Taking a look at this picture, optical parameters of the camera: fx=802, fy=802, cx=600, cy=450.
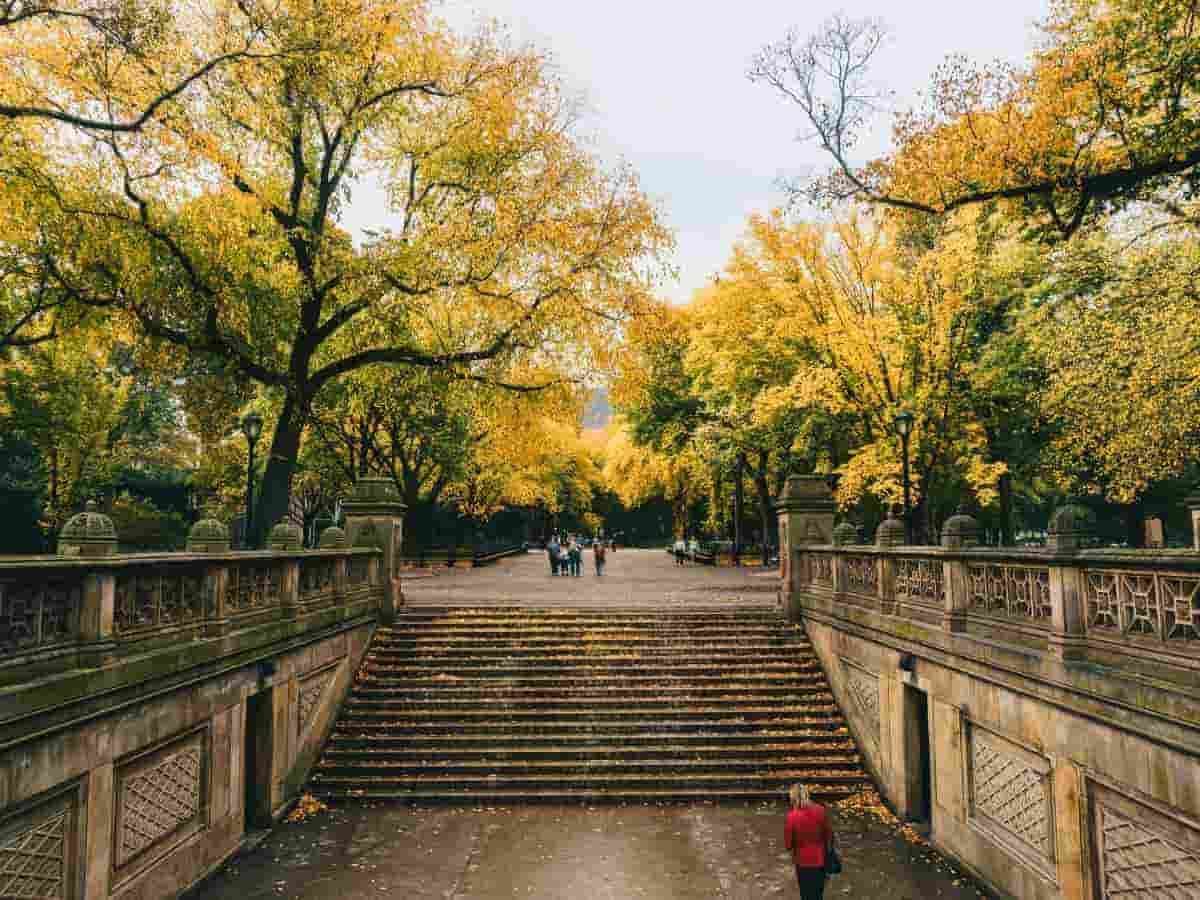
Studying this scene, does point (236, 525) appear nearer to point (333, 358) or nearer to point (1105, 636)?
point (333, 358)

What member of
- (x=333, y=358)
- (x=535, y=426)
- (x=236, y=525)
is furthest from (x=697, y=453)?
(x=236, y=525)

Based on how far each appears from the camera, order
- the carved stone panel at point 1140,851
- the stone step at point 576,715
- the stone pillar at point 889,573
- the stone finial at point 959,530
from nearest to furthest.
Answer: the carved stone panel at point 1140,851 < the stone finial at point 959,530 < the stone pillar at point 889,573 < the stone step at point 576,715

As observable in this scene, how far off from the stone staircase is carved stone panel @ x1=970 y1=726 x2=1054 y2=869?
11.3ft

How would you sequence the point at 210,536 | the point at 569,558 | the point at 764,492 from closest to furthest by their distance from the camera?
the point at 210,536 → the point at 569,558 → the point at 764,492

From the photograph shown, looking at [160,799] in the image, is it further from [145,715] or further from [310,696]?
[310,696]

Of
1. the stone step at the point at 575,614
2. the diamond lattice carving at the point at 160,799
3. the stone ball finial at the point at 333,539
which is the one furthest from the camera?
the stone step at the point at 575,614

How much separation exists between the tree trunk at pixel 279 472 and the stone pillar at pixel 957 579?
13.1 m

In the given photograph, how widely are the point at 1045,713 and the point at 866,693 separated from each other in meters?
5.41

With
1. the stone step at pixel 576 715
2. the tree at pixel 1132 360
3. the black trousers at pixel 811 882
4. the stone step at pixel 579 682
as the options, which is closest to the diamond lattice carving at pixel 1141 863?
the black trousers at pixel 811 882

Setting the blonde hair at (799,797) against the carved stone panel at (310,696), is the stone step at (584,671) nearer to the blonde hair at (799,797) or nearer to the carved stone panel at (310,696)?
the carved stone panel at (310,696)

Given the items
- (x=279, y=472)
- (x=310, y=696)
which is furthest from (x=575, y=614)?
(x=279, y=472)

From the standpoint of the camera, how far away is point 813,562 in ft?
53.3

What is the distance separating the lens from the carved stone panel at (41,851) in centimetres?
608

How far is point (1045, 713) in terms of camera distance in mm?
7730
